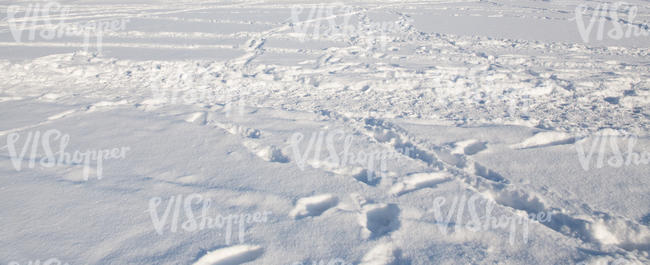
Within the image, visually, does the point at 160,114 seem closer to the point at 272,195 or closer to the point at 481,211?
the point at 272,195

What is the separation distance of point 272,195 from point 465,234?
4.05 feet

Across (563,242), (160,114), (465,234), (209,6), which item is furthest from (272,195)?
(209,6)
